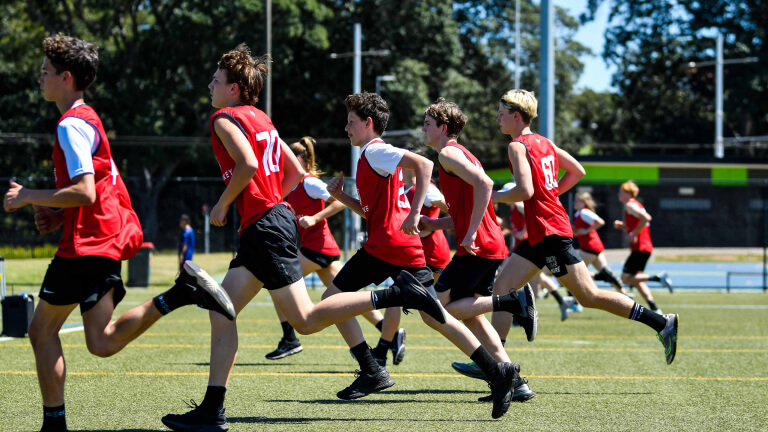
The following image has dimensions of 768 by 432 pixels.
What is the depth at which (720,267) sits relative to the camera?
1230 inches

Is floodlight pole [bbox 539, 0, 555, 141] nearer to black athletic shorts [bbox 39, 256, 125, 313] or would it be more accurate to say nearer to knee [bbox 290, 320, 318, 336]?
knee [bbox 290, 320, 318, 336]

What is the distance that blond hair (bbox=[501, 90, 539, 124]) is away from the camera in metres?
6.57

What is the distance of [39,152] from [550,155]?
35.1 m

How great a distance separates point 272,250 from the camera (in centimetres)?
505

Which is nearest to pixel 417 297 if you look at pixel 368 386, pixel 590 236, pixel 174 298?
pixel 368 386

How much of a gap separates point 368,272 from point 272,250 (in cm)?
120

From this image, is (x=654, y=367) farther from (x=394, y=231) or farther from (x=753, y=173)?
(x=753, y=173)

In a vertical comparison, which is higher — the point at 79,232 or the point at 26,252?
the point at 79,232

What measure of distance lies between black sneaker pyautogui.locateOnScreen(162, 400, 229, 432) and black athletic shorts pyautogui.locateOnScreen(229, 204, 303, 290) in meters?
0.77

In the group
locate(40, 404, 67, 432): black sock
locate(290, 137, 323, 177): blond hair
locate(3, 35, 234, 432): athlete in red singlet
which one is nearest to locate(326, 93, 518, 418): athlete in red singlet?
locate(3, 35, 234, 432): athlete in red singlet

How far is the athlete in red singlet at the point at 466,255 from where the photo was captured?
6.10 metres

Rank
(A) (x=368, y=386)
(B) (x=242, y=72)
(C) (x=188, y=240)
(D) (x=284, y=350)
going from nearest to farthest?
(B) (x=242, y=72)
(A) (x=368, y=386)
(D) (x=284, y=350)
(C) (x=188, y=240)

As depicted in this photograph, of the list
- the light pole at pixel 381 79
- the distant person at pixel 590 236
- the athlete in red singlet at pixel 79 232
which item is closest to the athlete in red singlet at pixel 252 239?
the athlete in red singlet at pixel 79 232

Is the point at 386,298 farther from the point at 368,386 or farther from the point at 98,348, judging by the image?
the point at 98,348
